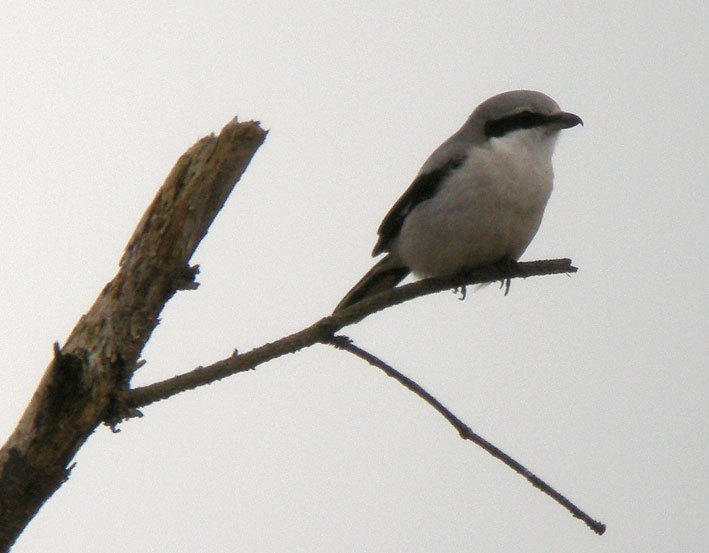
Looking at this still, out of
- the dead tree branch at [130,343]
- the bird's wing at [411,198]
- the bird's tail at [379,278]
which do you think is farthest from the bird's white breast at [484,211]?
the dead tree branch at [130,343]

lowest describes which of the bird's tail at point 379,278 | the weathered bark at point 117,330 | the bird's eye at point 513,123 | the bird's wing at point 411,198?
the weathered bark at point 117,330

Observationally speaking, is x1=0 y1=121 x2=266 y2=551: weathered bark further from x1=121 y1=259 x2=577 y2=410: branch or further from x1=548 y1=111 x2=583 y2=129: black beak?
x1=548 y1=111 x2=583 y2=129: black beak

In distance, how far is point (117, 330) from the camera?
10.2 ft

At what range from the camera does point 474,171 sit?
5766mm

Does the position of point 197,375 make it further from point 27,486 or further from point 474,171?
point 474,171

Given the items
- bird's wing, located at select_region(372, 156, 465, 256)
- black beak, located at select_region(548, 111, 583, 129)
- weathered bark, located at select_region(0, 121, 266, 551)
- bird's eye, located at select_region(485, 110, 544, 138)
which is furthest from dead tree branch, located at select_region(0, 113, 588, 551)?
black beak, located at select_region(548, 111, 583, 129)

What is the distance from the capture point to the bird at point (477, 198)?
5605 mm

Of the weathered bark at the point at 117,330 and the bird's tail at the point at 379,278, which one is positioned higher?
the bird's tail at the point at 379,278

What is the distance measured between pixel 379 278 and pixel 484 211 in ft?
3.84

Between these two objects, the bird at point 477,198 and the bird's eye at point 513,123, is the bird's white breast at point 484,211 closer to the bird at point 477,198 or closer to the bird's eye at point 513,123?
the bird at point 477,198

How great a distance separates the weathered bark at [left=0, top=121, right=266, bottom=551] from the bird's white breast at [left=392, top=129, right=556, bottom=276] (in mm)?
2402

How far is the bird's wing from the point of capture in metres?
6.04

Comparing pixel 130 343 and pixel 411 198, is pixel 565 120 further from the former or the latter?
pixel 130 343

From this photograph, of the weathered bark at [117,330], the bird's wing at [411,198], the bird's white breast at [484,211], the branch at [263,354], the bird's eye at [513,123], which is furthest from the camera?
the bird's eye at [513,123]
